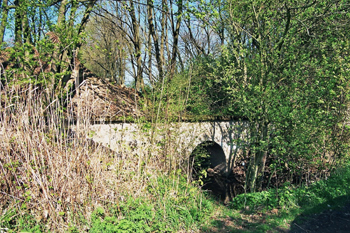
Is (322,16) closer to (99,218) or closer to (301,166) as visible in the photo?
(301,166)

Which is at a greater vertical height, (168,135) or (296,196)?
(168,135)

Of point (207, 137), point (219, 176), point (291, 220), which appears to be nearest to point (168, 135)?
point (291, 220)

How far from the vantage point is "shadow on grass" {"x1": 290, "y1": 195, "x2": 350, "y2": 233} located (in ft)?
17.6

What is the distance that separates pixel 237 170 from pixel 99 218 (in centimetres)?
1023

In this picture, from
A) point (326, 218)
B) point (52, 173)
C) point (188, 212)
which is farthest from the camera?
point (326, 218)

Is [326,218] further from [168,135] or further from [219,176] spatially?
[219,176]

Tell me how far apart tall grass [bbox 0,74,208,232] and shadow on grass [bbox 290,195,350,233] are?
205cm

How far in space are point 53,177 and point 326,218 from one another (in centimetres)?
473

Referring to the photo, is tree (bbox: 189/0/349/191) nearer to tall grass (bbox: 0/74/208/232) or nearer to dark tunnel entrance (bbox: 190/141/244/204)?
dark tunnel entrance (bbox: 190/141/244/204)

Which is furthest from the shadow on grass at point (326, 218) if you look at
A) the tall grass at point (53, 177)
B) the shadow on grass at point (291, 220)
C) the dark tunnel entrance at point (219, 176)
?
the dark tunnel entrance at point (219, 176)

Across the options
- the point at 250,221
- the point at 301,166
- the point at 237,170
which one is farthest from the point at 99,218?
the point at 237,170

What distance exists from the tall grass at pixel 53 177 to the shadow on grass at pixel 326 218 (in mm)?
2047

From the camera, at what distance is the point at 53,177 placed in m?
4.74

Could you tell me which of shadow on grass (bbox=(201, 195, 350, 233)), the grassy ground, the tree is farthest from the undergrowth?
the tree
